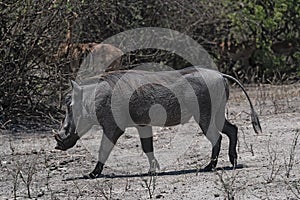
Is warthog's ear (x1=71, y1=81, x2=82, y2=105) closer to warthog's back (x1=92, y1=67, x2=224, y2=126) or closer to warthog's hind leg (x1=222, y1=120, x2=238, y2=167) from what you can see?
warthog's back (x1=92, y1=67, x2=224, y2=126)

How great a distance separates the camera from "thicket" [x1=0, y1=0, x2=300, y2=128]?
459 inches

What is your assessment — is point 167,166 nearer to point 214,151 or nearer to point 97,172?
point 214,151

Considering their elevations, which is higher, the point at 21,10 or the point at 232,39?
the point at 21,10

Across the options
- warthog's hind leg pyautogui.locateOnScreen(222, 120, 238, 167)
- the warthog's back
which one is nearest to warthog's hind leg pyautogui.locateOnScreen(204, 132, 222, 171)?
warthog's hind leg pyautogui.locateOnScreen(222, 120, 238, 167)

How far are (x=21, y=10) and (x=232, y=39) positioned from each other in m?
8.18

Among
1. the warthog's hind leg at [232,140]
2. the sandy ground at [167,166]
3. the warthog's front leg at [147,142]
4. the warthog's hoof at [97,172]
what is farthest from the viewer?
the warthog's front leg at [147,142]

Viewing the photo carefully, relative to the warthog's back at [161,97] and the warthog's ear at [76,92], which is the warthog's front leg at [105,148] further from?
the warthog's ear at [76,92]

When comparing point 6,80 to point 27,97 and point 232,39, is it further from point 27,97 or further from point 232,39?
point 232,39

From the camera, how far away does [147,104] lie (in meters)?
7.63

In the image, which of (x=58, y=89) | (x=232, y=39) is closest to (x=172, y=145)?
(x=58, y=89)

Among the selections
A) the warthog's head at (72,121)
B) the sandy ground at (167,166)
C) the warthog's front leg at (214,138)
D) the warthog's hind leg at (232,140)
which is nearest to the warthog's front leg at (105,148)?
the sandy ground at (167,166)

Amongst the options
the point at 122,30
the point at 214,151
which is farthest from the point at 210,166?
the point at 122,30

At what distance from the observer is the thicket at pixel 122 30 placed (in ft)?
38.3

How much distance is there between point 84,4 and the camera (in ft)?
39.2
